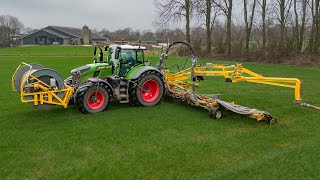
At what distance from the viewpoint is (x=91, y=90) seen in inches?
361

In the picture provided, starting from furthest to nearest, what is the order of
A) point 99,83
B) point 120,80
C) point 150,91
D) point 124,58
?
point 150,91
point 124,58
point 120,80
point 99,83

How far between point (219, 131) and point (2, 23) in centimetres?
9287

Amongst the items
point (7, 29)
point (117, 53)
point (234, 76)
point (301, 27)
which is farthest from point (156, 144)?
point (7, 29)

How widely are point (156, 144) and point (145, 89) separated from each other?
3764 millimetres

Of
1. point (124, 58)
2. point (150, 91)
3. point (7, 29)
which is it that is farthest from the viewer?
point (7, 29)

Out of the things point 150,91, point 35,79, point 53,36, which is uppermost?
point 53,36

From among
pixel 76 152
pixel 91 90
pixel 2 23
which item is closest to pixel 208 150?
pixel 76 152

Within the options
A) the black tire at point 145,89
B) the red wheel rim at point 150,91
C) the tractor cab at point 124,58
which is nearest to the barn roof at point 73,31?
the tractor cab at point 124,58

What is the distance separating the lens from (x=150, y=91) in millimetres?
10750

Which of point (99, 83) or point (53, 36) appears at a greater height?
point (53, 36)

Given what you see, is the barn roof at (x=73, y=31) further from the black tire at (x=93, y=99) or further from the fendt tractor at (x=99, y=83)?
the black tire at (x=93, y=99)

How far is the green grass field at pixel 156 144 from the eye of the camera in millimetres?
5707

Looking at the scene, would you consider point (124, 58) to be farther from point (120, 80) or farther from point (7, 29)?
point (7, 29)

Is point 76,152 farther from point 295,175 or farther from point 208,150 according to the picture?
point 295,175
